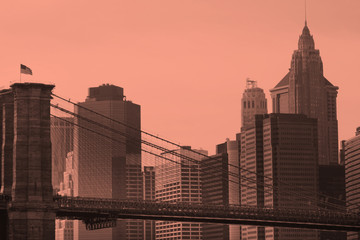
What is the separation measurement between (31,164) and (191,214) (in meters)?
25.2

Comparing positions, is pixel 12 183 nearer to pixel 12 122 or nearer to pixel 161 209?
pixel 12 122

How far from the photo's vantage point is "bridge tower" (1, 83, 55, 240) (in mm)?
148750

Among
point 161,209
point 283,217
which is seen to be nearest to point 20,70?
point 161,209

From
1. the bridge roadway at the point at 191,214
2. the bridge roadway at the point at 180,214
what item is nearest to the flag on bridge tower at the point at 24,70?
the bridge roadway at the point at 180,214

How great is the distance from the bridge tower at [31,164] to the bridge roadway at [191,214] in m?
3.07

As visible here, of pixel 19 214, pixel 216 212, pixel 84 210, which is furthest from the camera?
pixel 216 212

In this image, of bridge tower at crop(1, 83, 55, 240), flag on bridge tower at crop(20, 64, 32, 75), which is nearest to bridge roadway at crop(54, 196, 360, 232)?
bridge tower at crop(1, 83, 55, 240)

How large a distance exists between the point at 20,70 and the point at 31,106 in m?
4.31

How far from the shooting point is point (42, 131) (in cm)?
15338

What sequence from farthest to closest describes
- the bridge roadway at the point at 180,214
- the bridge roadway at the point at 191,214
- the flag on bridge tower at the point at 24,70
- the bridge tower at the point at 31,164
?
the bridge roadway at the point at 191,214, the bridge roadway at the point at 180,214, the flag on bridge tower at the point at 24,70, the bridge tower at the point at 31,164

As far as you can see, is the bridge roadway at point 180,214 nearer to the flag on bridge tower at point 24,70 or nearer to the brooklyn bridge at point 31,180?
the brooklyn bridge at point 31,180

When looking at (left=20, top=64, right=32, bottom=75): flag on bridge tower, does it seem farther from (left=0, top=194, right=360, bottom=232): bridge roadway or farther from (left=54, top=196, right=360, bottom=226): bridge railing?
(left=54, top=196, right=360, bottom=226): bridge railing

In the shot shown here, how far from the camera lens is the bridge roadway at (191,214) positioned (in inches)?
6270

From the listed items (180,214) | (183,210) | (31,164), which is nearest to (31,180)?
(31,164)
